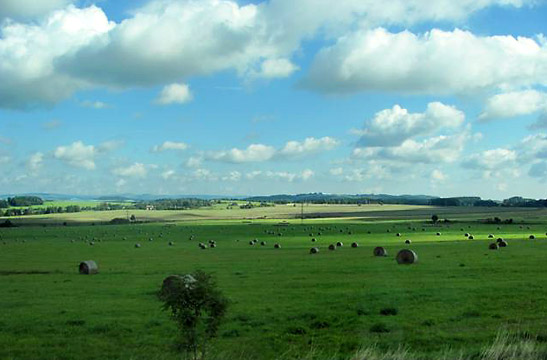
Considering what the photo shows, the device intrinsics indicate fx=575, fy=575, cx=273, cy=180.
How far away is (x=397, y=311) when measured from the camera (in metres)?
20.2

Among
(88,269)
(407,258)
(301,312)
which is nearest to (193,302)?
(301,312)

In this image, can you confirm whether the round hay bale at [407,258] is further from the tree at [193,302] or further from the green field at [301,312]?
the tree at [193,302]

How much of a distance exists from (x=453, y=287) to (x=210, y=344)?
538 inches

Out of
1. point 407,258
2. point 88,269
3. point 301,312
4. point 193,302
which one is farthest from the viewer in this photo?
point 407,258

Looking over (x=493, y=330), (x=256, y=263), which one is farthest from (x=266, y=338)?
(x=256, y=263)

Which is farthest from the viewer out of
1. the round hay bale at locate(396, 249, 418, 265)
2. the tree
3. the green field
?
the round hay bale at locate(396, 249, 418, 265)

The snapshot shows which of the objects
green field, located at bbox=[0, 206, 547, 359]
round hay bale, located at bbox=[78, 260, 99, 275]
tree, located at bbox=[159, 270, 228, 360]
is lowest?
round hay bale, located at bbox=[78, 260, 99, 275]

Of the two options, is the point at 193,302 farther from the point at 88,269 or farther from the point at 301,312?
the point at 88,269

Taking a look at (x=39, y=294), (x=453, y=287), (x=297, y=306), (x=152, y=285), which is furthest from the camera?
(x=152, y=285)

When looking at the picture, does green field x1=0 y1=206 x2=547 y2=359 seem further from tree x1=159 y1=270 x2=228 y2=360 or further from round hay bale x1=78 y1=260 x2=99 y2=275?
round hay bale x1=78 y1=260 x2=99 y2=275

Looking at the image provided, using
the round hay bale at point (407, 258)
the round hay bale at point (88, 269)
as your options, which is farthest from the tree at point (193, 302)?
the round hay bale at point (407, 258)

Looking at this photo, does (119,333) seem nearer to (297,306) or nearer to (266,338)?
(266,338)

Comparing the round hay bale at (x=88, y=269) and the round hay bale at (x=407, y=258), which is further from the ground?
the round hay bale at (x=407, y=258)

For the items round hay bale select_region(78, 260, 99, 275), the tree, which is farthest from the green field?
round hay bale select_region(78, 260, 99, 275)
